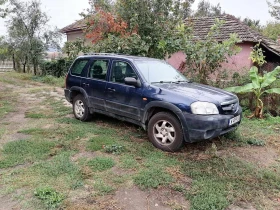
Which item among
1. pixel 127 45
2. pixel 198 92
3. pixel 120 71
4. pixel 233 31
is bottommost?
pixel 198 92

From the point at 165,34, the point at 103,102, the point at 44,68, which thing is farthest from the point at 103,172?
the point at 44,68

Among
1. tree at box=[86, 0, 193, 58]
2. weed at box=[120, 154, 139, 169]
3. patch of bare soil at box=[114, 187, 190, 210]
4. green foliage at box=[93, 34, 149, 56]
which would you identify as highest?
tree at box=[86, 0, 193, 58]

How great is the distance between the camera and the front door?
554 cm

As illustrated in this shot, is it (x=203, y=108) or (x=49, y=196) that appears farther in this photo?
(x=203, y=108)

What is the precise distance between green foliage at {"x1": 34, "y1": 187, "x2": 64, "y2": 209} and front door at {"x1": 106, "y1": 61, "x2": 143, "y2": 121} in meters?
2.54

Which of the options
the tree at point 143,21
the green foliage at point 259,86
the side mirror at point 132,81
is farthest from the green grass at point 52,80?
the green foliage at point 259,86

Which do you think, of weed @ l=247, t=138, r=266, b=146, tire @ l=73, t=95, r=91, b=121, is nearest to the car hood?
weed @ l=247, t=138, r=266, b=146

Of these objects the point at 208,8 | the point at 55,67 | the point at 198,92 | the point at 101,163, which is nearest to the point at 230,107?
the point at 198,92

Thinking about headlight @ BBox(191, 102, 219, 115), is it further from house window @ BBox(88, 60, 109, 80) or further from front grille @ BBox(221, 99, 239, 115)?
house window @ BBox(88, 60, 109, 80)

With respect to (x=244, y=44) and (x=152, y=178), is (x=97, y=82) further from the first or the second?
(x=244, y=44)

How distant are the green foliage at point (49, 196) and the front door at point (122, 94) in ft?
8.33

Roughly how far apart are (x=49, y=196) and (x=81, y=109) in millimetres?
3925

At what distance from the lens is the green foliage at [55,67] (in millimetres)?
20475

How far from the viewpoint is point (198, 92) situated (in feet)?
16.8
